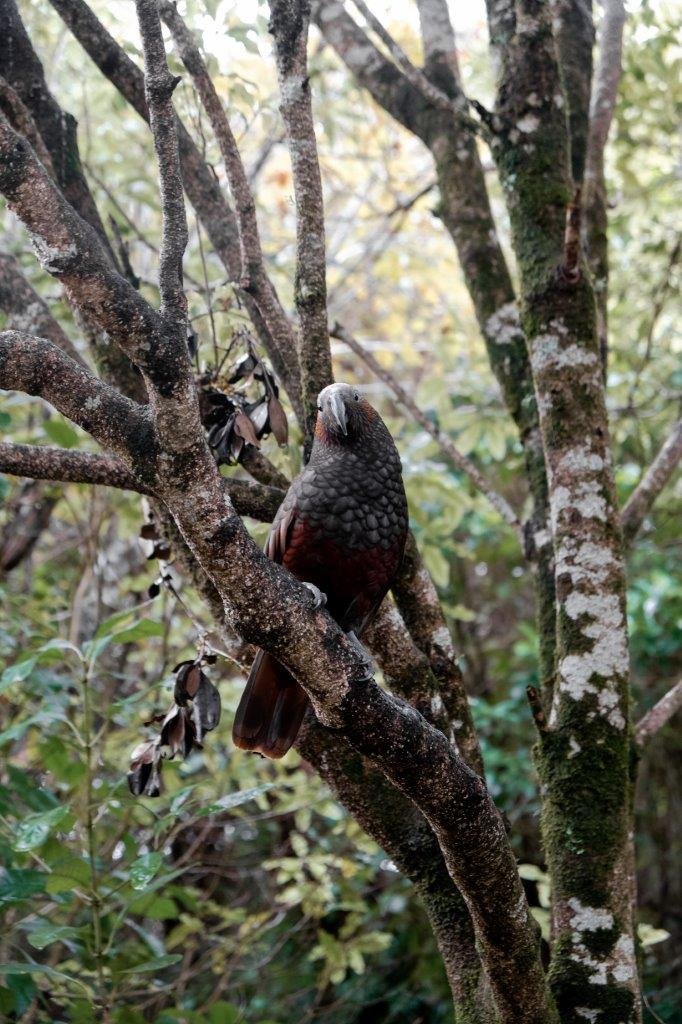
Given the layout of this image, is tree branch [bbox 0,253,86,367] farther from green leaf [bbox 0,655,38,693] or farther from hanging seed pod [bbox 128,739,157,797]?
hanging seed pod [bbox 128,739,157,797]

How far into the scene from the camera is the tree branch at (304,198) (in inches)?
80.4

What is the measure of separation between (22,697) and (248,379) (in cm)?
172

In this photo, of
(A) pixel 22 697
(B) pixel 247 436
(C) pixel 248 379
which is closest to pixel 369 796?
(B) pixel 247 436

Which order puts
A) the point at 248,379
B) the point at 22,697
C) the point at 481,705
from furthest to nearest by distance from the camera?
the point at 481,705 < the point at 22,697 < the point at 248,379

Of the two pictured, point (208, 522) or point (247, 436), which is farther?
point (247, 436)

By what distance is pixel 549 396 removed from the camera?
7.61 ft

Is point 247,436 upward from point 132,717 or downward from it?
upward

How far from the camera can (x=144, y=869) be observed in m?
1.98

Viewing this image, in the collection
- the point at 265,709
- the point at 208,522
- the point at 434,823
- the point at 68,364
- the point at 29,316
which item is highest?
the point at 29,316

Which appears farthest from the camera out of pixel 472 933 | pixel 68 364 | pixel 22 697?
pixel 22 697

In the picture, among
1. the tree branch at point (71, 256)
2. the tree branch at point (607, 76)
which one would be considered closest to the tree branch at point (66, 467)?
the tree branch at point (71, 256)

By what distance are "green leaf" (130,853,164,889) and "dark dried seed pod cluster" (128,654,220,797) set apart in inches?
5.7

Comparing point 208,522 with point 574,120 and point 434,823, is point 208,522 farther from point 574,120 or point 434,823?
point 574,120

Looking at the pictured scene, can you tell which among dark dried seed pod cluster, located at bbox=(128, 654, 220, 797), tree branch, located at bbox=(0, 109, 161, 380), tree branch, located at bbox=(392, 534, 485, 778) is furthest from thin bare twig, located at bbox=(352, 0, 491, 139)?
dark dried seed pod cluster, located at bbox=(128, 654, 220, 797)
